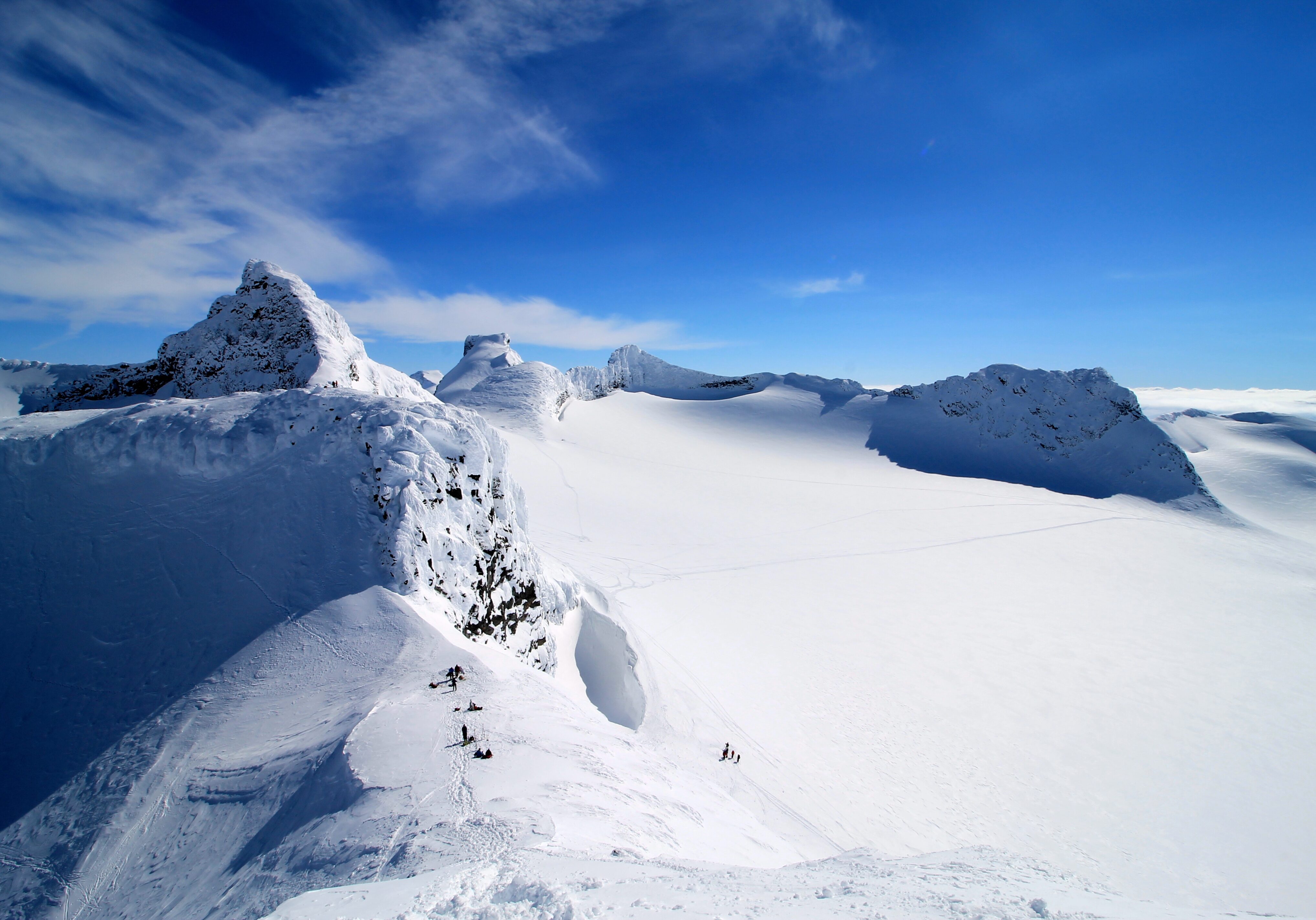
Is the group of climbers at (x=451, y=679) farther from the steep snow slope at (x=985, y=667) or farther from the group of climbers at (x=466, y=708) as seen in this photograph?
the steep snow slope at (x=985, y=667)

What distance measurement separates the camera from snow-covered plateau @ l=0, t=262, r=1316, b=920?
147 inches

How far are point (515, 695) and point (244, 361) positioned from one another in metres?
12.8

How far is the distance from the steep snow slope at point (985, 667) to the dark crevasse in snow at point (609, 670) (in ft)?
1.35

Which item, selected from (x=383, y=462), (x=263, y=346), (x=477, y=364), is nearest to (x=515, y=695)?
(x=383, y=462)

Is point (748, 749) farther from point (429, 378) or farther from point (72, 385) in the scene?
point (429, 378)

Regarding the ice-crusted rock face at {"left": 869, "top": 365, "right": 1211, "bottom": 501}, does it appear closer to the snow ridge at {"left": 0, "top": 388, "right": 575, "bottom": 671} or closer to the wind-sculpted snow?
the wind-sculpted snow

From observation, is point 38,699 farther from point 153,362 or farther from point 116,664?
point 153,362

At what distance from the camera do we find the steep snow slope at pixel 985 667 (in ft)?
26.4

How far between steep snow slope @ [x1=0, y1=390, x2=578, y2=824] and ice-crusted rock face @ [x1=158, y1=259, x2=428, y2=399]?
5.66 m

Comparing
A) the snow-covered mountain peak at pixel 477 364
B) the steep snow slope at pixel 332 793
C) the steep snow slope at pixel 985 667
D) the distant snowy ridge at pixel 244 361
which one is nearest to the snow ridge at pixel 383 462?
the steep snow slope at pixel 332 793

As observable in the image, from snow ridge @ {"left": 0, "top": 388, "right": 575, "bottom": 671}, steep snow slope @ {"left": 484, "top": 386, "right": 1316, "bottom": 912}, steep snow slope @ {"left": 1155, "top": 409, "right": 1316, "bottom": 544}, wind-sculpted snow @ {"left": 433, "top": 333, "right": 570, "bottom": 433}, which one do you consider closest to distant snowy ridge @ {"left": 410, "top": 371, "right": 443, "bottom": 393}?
wind-sculpted snow @ {"left": 433, "top": 333, "right": 570, "bottom": 433}

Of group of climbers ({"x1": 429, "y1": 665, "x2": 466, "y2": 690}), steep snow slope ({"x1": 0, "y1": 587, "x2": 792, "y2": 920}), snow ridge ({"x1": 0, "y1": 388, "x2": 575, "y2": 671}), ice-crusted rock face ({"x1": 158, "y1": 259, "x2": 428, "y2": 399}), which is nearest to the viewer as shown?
steep snow slope ({"x1": 0, "y1": 587, "x2": 792, "y2": 920})

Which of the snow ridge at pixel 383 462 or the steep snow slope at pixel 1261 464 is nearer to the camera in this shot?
the snow ridge at pixel 383 462

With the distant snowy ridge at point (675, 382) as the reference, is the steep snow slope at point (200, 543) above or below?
below
